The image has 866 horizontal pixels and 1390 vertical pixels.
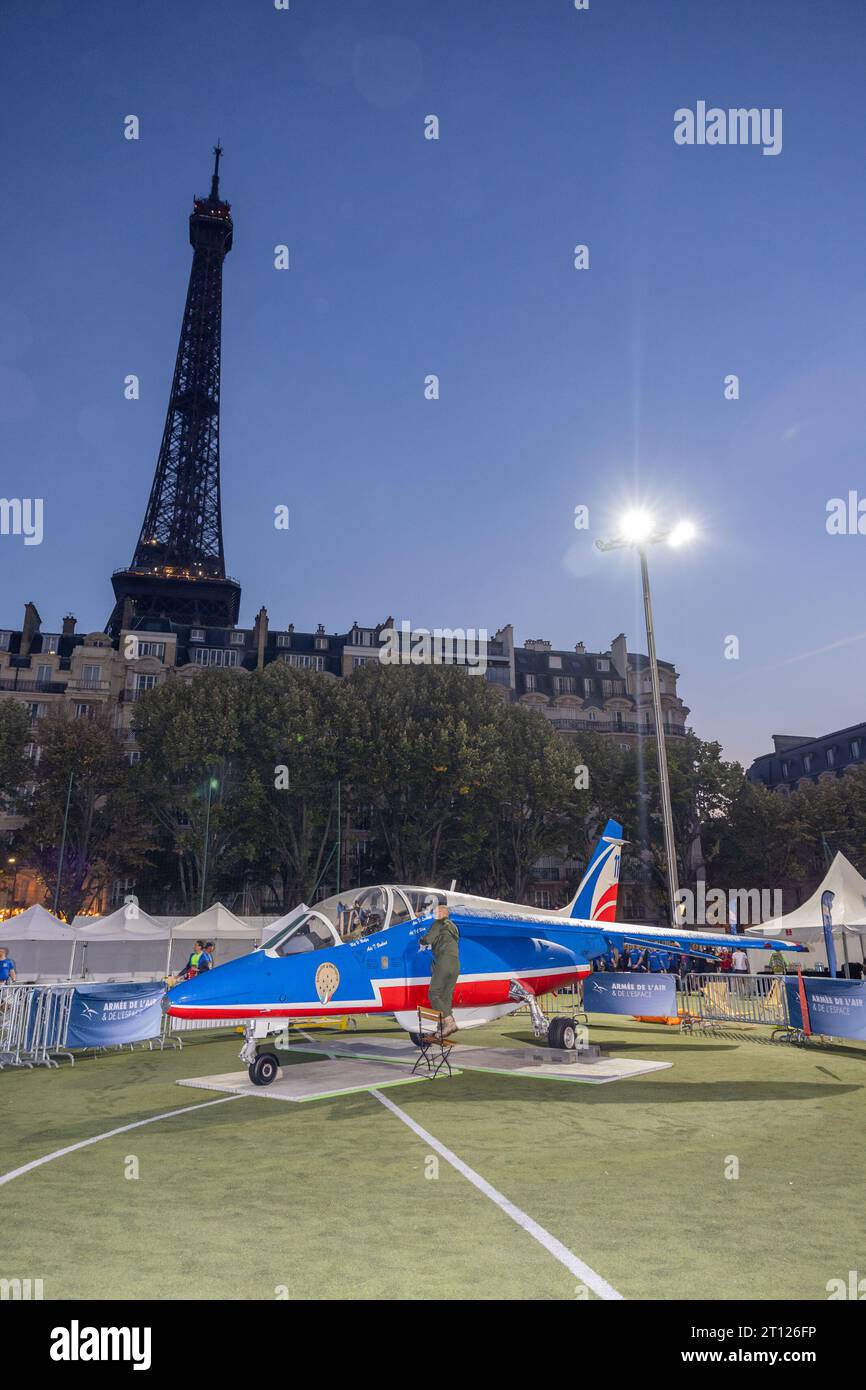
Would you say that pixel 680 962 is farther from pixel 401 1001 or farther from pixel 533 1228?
pixel 533 1228

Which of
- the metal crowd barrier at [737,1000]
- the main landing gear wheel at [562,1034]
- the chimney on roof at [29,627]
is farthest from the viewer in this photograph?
the chimney on roof at [29,627]

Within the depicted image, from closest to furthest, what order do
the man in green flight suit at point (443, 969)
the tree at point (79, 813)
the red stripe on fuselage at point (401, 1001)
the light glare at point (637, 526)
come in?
the red stripe on fuselage at point (401, 1001) < the man in green flight suit at point (443, 969) < the light glare at point (637, 526) < the tree at point (79, 813)

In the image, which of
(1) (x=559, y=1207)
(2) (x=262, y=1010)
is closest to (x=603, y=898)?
(2) (x=262, y=1010)

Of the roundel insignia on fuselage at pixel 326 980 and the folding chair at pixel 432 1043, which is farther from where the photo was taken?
the roundel insignia on fuselage at pixel 326 980

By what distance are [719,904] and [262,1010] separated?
174 feet

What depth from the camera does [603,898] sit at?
914 inches

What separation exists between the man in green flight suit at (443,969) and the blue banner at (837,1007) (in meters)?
9.26

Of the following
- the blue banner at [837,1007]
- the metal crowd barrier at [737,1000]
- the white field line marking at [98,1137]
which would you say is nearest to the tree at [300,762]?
the metal crowd barrier at [737,1000]

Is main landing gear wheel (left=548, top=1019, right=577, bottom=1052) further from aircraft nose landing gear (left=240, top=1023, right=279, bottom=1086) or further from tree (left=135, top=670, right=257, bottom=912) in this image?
tree (left=135, top=670, right=257, bottom=912)

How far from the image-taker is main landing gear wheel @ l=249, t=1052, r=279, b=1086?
1292 centimetres

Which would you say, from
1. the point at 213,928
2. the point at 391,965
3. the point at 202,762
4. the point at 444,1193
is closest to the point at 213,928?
the point at 213,928

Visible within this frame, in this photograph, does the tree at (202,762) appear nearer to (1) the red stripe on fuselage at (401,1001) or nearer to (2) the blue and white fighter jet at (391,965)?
(2) the blue and white fighter jet at (391,965)

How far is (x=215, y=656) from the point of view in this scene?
241 feet

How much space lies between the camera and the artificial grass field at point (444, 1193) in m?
5.25
